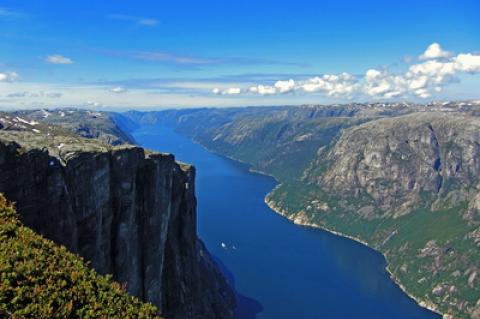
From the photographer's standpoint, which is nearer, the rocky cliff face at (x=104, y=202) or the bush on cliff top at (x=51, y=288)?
the bush on cliff top at (x=51, y=288)

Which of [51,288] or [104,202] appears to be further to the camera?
[104,202]

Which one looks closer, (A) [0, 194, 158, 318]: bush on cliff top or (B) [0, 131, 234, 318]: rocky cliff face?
(A) [0, 194, 158, 318]: bush on cliff top

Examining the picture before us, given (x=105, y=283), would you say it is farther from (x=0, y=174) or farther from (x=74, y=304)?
(x=0, y=174)

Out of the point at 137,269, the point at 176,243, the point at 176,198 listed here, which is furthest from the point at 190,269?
the point at 137,269

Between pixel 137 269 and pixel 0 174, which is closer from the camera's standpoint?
pixel 0 174
